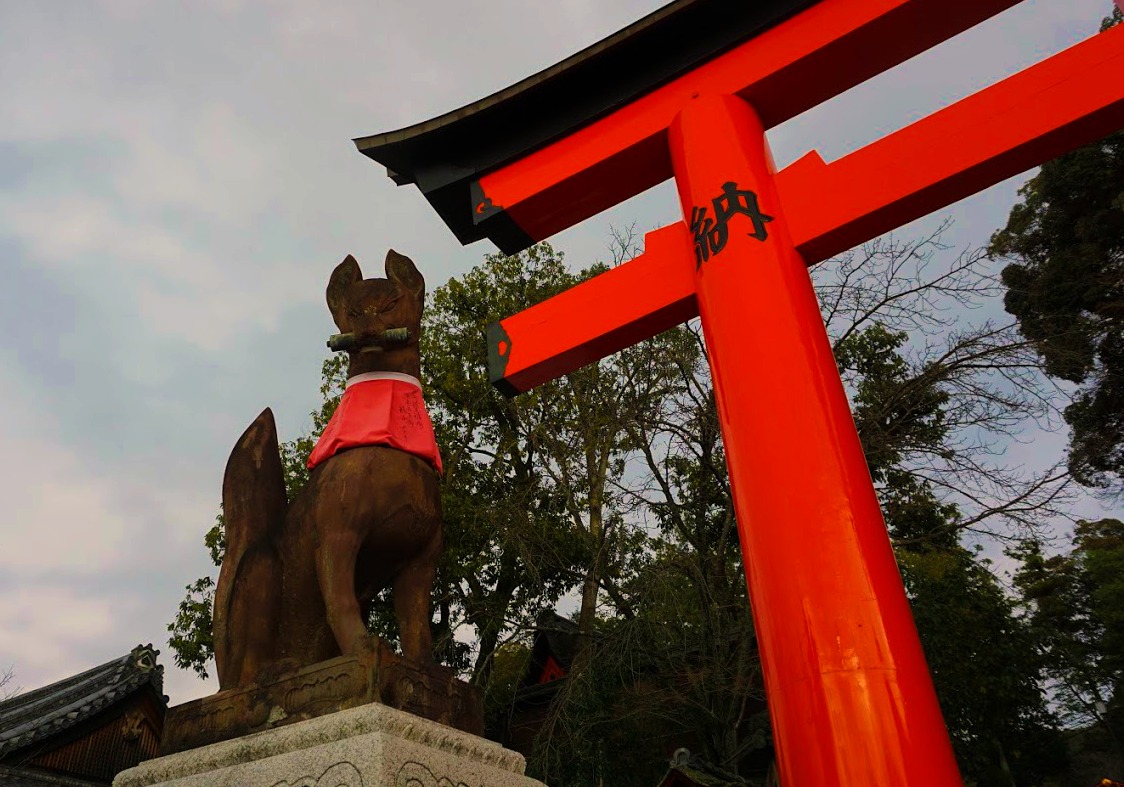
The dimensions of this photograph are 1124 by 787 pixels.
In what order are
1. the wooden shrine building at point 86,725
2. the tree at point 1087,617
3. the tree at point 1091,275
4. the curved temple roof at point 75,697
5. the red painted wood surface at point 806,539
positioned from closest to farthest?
the red painted wood surface at point 806,539
the wooden shrine building at point 86,725
the curved temple roof at point 75,697
the tree at point 1091,275
the tree at point 1087,617

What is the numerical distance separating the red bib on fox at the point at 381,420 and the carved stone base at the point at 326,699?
783 millimetres

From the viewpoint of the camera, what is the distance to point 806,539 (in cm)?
251

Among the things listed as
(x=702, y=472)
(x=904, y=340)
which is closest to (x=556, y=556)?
(x=702, y=472)

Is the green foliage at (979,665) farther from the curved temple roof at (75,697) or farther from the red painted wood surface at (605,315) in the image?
the curved temple roof at (75,697)

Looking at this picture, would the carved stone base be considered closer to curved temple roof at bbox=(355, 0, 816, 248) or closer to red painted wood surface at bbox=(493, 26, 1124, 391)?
red painted wood surface at bbox=(493, 26, 1124, 391)

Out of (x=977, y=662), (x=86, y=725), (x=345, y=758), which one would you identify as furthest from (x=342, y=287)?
(x=86, y=725)

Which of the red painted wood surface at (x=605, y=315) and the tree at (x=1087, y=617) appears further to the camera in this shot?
the tree at (x=1087, y=617)

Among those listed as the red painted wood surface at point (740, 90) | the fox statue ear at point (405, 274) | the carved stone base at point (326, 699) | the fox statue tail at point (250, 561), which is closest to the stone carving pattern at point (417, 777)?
the carved stone base at point (326, 699)

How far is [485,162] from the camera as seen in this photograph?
418cm

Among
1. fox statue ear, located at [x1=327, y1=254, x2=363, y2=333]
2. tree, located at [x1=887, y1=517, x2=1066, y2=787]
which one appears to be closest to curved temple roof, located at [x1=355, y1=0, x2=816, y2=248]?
fox statue ear, located at [x1=327, y1=254, x2=363, y2=333]

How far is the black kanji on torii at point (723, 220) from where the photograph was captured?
10.4ft

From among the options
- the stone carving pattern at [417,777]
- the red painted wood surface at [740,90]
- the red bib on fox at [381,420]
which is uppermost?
the red painted wood surface at [740,90]

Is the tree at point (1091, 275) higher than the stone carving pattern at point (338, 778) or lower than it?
higher

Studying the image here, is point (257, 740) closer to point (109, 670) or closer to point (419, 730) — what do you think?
point (419, 730)
